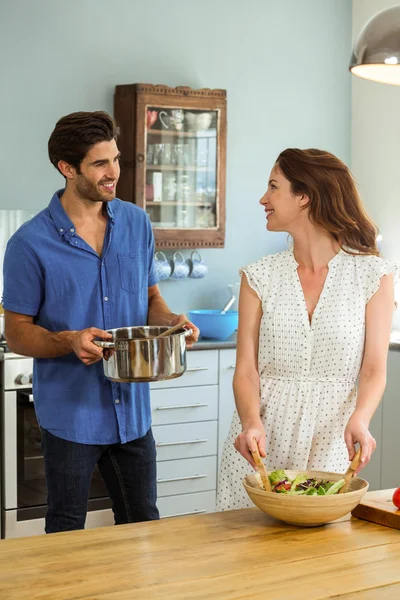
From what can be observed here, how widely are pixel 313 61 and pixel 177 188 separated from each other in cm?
124

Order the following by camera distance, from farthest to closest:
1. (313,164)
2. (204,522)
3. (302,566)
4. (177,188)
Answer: (177,188) → (313,164) → (204,522) → (302,566)

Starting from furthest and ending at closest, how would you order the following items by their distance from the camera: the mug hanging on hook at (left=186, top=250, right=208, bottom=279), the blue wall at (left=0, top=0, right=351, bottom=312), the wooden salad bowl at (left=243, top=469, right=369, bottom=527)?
the mug hanging on hook at (left=186, top=250, right=208, bottom=279)
the blue wall at (left=0, top=0, right=351, bottom=312)
the wooden salad bowl at (left=243, top=469, right=369, bottom=527)

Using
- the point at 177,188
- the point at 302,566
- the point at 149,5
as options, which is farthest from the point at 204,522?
the point at 149,5

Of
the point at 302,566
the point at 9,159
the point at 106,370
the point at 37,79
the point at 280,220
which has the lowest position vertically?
the point at 302,566

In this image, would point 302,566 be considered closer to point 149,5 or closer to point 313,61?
point 149,5

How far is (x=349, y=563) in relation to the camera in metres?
1.79

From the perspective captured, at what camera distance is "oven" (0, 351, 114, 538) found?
3848mm

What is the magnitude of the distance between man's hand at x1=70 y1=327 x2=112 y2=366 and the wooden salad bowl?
59 cm

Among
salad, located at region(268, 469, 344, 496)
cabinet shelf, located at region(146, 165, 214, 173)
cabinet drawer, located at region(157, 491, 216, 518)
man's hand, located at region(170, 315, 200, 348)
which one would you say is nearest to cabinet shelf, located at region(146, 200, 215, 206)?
cabinet shelf, located at region(146, 165, 214, 173)

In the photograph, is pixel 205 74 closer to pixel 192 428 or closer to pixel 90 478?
pixel 192 428

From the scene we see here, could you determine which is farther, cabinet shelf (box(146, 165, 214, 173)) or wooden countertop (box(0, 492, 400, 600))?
cabinet shelf (box(146, 165, 214, 173))

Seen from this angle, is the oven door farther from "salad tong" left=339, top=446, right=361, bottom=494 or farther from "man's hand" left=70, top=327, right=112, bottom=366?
"salad tong" left=339, top=446, right=361, bottom=494

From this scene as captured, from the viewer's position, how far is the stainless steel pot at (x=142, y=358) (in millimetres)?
2420

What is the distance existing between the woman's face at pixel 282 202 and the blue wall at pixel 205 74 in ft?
7.23
